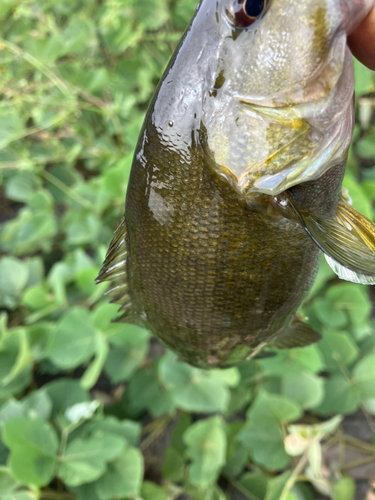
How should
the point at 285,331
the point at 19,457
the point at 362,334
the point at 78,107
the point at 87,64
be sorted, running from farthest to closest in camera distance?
the point at 87,64 → the point at 78,107 → the point at 362,334 → the point at 19,457 → the point at 285,331

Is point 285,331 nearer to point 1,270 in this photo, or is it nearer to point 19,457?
point 19,457

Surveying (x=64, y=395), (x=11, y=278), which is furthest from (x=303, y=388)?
(x=11, y=278)

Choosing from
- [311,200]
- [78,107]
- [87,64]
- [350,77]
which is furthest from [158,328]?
[87,64]

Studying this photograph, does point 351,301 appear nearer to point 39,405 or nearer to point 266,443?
point 266,443

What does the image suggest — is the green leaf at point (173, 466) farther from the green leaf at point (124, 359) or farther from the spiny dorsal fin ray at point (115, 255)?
the spiny dorsal fin ray at point (115, 255)

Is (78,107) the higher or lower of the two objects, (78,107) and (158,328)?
the lower

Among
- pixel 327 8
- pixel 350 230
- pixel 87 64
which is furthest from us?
pixel 87 64
